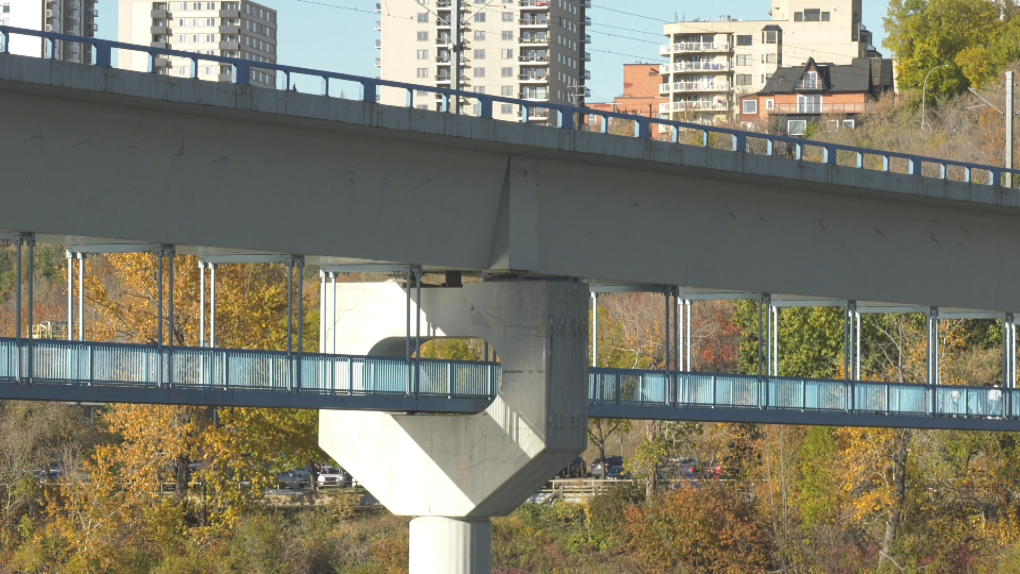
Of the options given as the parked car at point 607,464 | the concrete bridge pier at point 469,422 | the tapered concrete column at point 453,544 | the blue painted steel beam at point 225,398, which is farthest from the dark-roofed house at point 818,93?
the blue painted steel beam at point 225,398

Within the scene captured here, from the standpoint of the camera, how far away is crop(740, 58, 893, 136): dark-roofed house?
121 meters

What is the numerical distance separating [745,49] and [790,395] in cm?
10504

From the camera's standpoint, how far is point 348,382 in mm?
31078

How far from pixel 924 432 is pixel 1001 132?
26.8m

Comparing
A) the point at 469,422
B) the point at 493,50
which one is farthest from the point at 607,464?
the point at 493,50

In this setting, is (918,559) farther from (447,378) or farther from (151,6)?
(151,6)

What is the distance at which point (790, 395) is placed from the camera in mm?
38062

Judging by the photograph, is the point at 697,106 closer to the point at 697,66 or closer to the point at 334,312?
the point at 697,66

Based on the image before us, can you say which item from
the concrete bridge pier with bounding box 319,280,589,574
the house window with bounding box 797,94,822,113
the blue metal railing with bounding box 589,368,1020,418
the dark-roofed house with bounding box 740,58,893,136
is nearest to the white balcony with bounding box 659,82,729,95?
the dark-roofed house with bounding box 740,58,893,136

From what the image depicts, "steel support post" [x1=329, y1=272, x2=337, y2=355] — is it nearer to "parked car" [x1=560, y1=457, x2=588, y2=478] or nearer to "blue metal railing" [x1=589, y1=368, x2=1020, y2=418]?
"blue metal railing" [x1=589, y1=368, x2=1020, y2=418]

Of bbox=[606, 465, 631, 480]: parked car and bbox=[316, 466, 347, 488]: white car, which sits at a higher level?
bbox=[606, 465, 631, 480]: parked car

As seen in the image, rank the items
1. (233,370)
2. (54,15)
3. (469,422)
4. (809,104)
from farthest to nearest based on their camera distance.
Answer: (54,15)
(809,104)
(469,422)
(233,370)

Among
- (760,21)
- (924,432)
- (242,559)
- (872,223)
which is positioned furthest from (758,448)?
(760,21)

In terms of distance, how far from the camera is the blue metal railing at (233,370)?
26984mm
